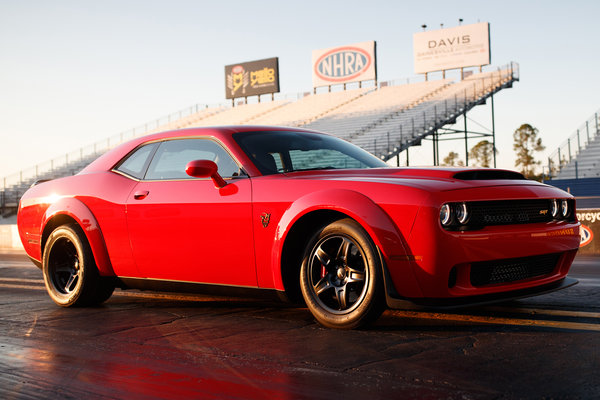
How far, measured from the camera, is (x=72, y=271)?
614cm

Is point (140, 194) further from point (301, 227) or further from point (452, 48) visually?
point (452, 48)

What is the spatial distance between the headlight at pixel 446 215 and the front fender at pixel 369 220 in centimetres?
25

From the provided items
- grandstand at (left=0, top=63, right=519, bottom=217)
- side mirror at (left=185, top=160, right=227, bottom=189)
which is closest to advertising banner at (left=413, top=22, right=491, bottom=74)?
grandstand at (left=0, top=63, right=519, bottom=217)

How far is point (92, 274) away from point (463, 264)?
→ 3.28m

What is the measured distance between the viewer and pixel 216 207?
4926 mm

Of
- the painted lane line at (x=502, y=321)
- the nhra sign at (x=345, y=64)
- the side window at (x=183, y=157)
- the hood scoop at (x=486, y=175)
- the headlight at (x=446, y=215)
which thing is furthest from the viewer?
the nhra sign at (x=345, y=64)

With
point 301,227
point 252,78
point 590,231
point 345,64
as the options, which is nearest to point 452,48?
point 345,64

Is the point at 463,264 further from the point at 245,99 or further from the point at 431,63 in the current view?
the point at 245,99

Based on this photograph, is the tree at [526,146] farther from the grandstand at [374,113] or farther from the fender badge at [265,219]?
the fender badge at [265,219]

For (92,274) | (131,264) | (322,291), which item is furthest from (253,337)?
(92,274)

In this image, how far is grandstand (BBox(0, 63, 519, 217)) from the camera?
37125 millimetres

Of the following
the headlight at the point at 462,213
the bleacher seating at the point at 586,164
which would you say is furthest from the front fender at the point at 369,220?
the bleacher seating at the point at 586,164

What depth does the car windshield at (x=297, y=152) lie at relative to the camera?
5.09 metres

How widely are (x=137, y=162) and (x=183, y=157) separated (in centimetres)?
54
